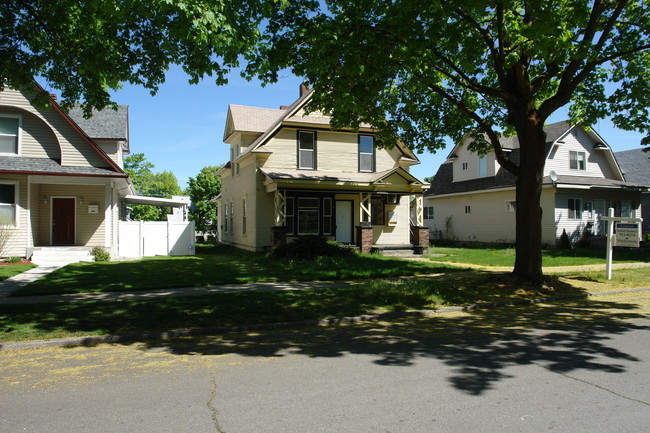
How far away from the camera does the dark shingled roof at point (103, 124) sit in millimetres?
21172

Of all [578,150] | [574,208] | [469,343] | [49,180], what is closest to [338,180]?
[49,180]

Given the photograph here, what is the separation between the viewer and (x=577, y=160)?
27141 mm

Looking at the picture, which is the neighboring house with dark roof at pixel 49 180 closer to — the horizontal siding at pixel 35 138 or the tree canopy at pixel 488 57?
the horizontal siding at pixel 35 138

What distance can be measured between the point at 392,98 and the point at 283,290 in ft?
22.7

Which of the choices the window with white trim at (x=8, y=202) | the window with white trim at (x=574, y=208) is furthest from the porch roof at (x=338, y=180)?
the window with white trim at (x=574, y=208)

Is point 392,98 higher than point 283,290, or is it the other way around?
point 392,98

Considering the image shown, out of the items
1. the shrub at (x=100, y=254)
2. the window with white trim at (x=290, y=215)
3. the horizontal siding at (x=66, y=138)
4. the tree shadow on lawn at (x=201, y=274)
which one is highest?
the horizontal siding at (x=66, y=138)

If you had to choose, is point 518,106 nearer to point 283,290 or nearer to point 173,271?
point 283,290

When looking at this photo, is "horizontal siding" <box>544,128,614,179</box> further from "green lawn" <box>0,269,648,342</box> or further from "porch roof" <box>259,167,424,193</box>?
"green lawn" <box>0,269,648,342</box>

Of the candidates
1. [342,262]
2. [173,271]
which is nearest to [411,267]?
[342,262]

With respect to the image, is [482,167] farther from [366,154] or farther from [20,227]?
[20,227]

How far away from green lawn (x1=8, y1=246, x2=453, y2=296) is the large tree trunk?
11.0ft

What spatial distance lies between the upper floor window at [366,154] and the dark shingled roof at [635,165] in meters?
20.2

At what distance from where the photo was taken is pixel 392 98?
13773 millimetres
